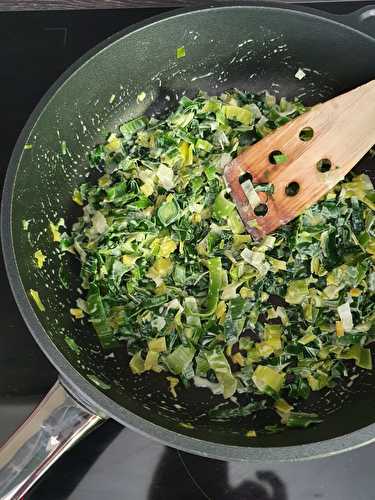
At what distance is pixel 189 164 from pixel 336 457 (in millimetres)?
717

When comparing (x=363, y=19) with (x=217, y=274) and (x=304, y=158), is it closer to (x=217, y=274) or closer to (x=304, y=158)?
(x=304, y=158)

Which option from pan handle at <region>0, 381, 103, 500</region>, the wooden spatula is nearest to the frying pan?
pan handle at <region>0, 381, 103, 500</region>

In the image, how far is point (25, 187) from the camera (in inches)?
45.3

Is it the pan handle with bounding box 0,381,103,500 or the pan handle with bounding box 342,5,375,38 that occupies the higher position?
the pan handle with bounding box 342,5,375,38

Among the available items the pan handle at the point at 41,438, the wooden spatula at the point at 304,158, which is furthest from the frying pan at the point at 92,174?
the wooden spatula at the point at 304,158

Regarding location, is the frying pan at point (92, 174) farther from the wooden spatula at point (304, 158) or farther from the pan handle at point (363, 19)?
the wooden spatula at point (304, 158)

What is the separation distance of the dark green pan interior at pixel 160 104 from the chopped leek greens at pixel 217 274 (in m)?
0.04

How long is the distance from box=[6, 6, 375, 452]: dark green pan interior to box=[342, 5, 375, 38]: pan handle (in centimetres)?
2

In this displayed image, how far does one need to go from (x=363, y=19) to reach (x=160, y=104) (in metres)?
0.50

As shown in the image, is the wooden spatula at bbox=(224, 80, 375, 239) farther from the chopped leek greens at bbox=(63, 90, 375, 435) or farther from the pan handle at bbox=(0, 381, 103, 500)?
the pan handle at bbox=(0, 381, 103, 500)

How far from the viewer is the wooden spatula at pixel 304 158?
1.23 meters

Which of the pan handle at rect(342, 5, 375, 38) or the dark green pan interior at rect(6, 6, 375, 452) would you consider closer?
the dark green pan interior at rect(6, 6, 375, 452)

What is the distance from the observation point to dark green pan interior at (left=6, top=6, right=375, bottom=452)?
1.11 metres

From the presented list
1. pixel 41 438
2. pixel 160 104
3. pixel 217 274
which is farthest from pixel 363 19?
pixel 41 438
